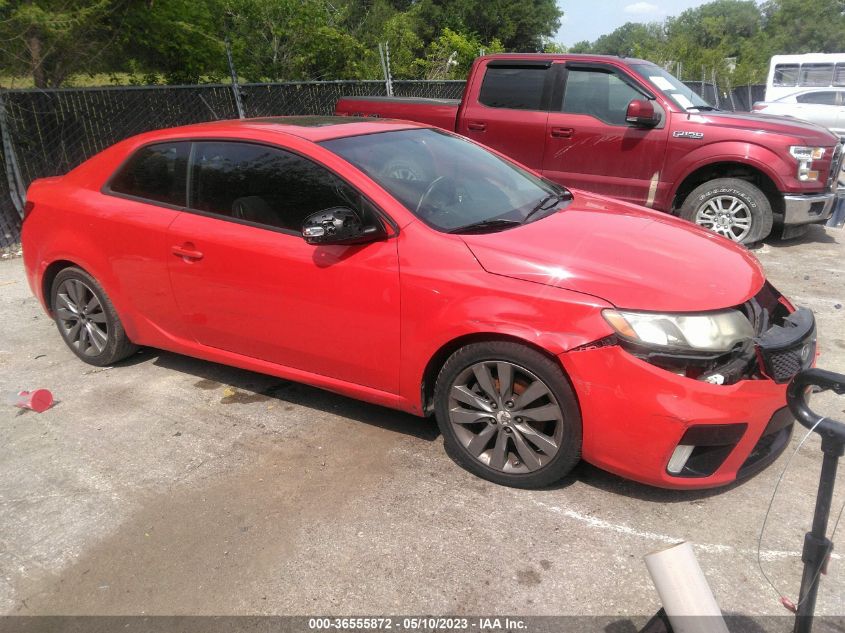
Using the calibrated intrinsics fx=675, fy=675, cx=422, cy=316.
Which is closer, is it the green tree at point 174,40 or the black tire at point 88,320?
the black tire at point 88,320

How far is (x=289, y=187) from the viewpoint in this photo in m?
3.55

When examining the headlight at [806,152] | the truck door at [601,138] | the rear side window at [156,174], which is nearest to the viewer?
the rear side window at [156,174]

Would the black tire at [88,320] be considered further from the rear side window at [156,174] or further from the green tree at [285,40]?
the green tree at [285,40]

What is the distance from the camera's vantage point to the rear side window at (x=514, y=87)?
7.49 meters

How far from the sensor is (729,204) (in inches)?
272

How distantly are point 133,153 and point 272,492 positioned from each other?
236 centimetres

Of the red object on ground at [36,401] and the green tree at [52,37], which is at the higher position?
the green tree at [52,37]

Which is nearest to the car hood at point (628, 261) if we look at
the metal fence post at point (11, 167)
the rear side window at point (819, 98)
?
the metal fence post at point (11, 167)

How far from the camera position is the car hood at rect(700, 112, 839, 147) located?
6.69m

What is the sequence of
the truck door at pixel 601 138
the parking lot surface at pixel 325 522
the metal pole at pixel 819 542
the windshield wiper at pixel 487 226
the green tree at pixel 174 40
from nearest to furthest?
the metal pole at pixel 819 542
the parking lot surface at pixel 325 522
the windshield wiper at pixel 487 226
the truck door at pixel 601 138
the green tree at pixel 174 40

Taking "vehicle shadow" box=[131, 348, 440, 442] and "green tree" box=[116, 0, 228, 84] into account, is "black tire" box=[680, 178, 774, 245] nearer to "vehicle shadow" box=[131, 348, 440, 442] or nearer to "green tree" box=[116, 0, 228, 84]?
"vehicle shadow" box=[131, 348, 440, 442]

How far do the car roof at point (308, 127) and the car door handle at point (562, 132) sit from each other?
135 inches

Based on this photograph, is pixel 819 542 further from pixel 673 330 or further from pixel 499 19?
pixel 499 19

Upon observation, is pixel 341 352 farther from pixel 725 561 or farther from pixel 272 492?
pixel 725 561
